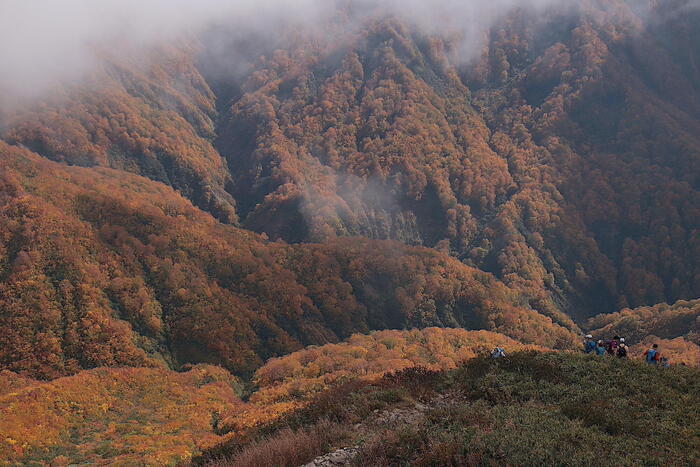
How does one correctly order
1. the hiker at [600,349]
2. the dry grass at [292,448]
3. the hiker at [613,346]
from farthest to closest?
the hiker at [613,346] < the hiker at [600,349] < the dry grass at [292,448]

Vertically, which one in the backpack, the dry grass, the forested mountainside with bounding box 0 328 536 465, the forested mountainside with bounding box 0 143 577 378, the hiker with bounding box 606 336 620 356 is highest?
the forested mountainside with bounding box 0 143 577 378

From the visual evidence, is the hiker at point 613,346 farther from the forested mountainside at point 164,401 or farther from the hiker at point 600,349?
the forested mountainside at point 164,401

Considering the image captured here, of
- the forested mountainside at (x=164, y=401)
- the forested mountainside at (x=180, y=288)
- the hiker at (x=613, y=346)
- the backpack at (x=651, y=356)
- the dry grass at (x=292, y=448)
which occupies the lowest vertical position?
the backpack at (x=651, y=356)

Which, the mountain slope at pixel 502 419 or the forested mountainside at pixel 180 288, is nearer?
the mountain slope at pixel 502 419

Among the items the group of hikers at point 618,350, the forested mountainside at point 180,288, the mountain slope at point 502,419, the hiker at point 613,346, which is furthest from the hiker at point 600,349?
the forested mountainside at point 180,288

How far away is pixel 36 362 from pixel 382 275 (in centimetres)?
8403

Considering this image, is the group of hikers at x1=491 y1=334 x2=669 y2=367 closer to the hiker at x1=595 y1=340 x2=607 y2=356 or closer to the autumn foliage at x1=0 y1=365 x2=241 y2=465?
the hiker at x1=595 y1=340 x2=607 y2=356

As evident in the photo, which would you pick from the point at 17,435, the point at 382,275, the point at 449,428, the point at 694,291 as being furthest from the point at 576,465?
the point at 694,291

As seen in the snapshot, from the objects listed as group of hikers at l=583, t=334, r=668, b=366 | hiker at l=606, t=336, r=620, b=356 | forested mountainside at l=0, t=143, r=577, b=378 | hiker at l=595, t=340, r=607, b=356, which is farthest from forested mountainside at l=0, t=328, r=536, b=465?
hiker at l=606, t=336, r=620, b=356

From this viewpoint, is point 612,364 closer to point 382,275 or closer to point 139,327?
point 139,327

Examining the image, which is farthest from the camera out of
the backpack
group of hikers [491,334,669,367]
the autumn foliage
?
the autumn foliage

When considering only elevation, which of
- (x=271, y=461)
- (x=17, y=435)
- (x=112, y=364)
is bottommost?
(x=271, y=461)

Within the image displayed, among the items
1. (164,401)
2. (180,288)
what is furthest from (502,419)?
(180,288)

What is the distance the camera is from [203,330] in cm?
10575
